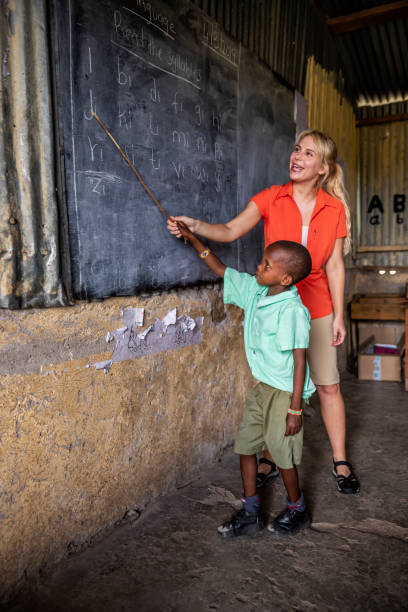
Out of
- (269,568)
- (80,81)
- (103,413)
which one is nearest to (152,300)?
(103,413)

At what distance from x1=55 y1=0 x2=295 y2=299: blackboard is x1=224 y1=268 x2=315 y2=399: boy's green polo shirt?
1.98ft

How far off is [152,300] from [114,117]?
3.26ft

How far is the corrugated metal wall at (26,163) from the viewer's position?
1797 millimetres

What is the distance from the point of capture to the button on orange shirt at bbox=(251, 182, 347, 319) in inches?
112

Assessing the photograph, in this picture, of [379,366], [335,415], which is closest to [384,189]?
[379,366]

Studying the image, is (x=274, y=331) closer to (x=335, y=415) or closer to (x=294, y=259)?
(x=294, y=259)

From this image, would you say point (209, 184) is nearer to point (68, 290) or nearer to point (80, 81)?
point (80, 81)

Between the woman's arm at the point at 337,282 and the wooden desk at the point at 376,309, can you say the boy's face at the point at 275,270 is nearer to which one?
the woman's arm at the point at 337,282

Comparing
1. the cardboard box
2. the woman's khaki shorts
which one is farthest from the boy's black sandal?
the cardboard box

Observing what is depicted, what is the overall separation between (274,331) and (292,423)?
1.52ft

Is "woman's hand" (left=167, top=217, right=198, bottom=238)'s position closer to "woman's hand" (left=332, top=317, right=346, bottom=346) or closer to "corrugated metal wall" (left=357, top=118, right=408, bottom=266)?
"woman's hand" (left=332, top=317, right=346, bottom=346)

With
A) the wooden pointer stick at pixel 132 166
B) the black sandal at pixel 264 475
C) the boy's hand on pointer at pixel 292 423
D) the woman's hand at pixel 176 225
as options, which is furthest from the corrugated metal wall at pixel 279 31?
the black sandal at pixel 264 475

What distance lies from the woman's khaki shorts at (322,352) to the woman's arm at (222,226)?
2.51ft

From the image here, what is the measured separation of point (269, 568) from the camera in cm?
217
